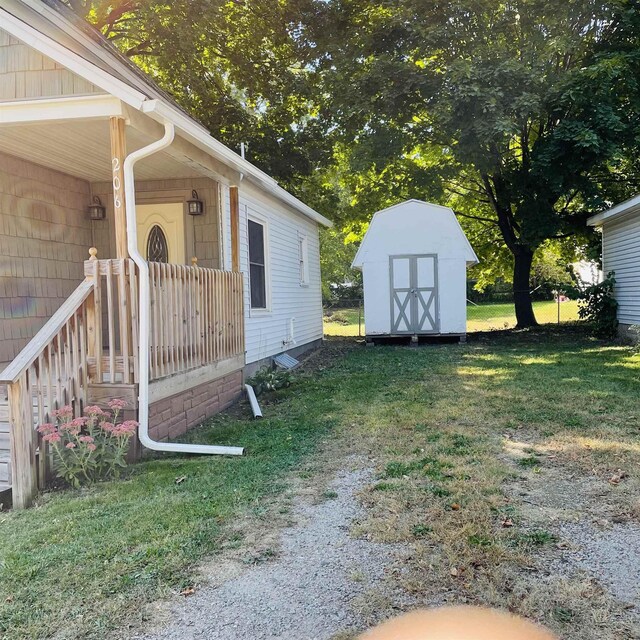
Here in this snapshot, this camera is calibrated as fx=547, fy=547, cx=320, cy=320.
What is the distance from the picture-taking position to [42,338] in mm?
4035

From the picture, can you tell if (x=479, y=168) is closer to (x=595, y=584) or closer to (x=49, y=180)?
(x=49, y=180)

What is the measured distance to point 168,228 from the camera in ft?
23.6

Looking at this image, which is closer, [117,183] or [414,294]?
[117,183]

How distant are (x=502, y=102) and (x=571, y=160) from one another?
2270 mm

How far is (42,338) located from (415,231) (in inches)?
383

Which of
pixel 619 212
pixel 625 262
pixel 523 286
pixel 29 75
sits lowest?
pixel 523 286

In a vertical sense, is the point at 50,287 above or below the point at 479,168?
below

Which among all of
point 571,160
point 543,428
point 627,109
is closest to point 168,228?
point 543,428

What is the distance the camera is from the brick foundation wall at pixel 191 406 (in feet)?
16.3

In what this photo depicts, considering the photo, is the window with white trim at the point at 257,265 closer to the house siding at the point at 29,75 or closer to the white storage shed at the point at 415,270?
the house siding at the point at 29,75

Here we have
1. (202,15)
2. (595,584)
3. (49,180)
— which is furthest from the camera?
(202,15)

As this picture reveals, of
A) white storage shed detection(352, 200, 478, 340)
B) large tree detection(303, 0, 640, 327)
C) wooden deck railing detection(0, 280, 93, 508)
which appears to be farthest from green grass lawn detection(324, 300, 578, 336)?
wooden deck railing detection(0, 280, 93, 508)

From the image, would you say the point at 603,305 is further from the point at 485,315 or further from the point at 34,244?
the point at 34,244

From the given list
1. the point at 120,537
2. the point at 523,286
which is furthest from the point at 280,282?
the point at 523,286
